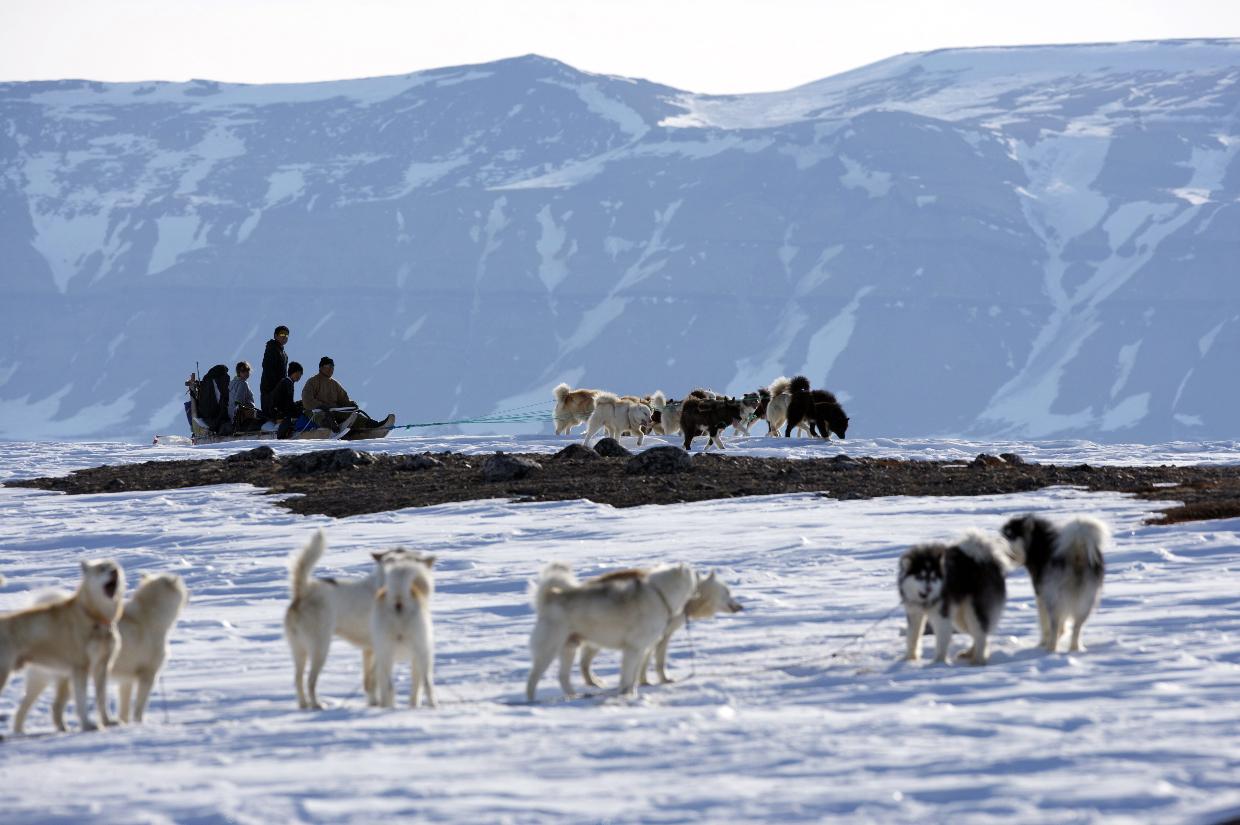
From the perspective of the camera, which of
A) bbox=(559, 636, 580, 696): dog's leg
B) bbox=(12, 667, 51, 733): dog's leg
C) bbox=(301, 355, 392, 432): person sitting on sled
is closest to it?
bbox=(12, 667, 51, 733): dog's leg

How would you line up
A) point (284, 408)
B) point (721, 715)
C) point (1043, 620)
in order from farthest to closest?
point (284, 408), point (1043, 620), point (721, 715)

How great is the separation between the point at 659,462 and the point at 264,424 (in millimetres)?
9735

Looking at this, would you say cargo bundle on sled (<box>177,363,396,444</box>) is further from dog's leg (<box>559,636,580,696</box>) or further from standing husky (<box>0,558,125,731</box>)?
standing husky (<box>0,558,125,731</box>)

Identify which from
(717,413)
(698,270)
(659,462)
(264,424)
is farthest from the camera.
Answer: (698,270)

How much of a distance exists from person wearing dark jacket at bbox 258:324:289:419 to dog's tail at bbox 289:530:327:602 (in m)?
16.3

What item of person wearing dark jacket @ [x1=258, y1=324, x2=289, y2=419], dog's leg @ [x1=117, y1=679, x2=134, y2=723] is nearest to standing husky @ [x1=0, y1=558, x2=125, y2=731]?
dog's leg @ [x1=117, y1=679, x2=134, y2=723]

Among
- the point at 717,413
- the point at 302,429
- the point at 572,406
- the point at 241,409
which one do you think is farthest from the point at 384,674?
the point at 572,406

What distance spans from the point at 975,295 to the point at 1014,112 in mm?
39048

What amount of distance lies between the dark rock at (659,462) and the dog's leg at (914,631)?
10700 millimetres

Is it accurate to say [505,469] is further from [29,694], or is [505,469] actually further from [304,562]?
[29,694]

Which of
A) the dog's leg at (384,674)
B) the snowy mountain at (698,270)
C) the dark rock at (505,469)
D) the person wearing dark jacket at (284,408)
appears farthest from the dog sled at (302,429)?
the snowy mountain at (698,270)

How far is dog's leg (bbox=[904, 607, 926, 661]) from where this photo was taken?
9.12m

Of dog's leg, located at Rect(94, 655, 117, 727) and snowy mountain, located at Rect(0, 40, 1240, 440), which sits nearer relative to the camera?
dog's leg, located at Rect(94, 655, 117, 727)

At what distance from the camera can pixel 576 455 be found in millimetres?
22062
